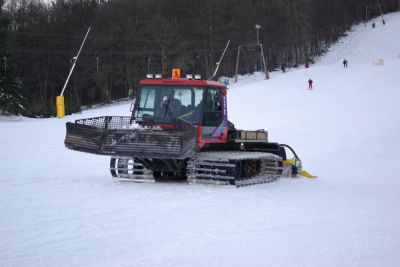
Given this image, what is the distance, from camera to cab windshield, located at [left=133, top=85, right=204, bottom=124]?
11.7m

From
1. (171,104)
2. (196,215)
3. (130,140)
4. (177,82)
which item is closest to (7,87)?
(177,82)

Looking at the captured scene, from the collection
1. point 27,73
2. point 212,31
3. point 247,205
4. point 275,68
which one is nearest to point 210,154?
point 247,205

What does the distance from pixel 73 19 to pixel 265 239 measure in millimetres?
59763

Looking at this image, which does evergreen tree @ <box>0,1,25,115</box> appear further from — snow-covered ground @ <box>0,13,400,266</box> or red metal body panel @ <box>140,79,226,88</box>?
red metal body panel @ <box>140,79,226,88</box>

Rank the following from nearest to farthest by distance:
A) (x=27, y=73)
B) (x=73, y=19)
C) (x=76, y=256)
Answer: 1. (x=76, y=256)
2. (x=27, y=73)
3. (x=73, y=19)

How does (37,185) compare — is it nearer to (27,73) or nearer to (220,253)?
(220,253)

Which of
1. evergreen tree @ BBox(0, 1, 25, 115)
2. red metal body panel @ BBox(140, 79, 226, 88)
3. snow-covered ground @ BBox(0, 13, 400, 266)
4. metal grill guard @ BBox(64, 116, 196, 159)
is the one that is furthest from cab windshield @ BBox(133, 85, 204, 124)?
evergreen tree @ BBox(0, 1, 25, 115)

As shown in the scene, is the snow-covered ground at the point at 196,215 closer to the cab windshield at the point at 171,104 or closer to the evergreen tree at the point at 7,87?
the cab windshield at the point at 171,104

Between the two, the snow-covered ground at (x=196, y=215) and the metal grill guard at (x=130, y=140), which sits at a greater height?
the metal grill guard at (x=130, y=140)

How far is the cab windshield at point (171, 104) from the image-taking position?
11.7 metres

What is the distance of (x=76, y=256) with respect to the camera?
6.04 meters

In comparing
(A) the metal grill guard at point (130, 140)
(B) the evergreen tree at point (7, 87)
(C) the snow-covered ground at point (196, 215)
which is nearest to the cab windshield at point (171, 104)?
(A) the metal grill guard at point (130, 140)

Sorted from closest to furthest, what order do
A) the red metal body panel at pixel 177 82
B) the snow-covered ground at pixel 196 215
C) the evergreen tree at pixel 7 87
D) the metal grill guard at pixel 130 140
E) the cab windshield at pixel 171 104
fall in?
the snow-covered ground at pixel 196 215 → the metal grill guard at pixel 130 140 → the cab windshield at pixel 171 104 → the red metal body panel at pixel 177 82 → the evergreen tree at pixel 7 87

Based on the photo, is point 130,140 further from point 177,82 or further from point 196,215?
point 196,215
